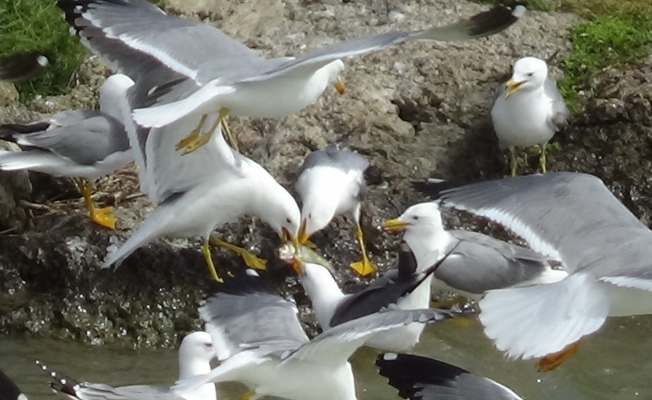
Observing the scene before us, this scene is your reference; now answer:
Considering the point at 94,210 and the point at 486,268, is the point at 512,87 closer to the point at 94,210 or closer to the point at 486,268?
the point at 486,268

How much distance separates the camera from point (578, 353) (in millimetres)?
6391

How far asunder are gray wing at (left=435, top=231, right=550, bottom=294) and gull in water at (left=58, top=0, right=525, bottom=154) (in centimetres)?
100

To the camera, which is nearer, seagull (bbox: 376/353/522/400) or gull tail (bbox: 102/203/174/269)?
seagull (bbox: 376/353/522/400)

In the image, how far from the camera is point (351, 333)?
4574 mm

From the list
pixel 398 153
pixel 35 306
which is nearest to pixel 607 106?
pixel 398 153

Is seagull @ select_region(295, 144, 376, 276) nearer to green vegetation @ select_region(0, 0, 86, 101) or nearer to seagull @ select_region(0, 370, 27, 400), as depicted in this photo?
green vegetation @ select_region(0, 0, 86, 101)

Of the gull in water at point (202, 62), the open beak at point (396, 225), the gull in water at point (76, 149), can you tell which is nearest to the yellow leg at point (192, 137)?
the gull in water at point (202, 62)

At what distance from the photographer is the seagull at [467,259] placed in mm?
6223

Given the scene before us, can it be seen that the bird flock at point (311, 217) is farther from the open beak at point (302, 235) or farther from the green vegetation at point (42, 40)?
the green vegetation at point (42, 40)

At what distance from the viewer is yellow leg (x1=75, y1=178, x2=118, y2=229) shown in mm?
6844

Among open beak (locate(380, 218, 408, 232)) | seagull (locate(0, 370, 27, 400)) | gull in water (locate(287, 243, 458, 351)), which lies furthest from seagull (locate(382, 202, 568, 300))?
seagull (locate(0, 370, 27, 400))

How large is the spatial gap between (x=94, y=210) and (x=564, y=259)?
270 centimetres

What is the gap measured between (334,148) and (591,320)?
2.50 m

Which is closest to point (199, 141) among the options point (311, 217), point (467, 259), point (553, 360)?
point (311, 217)
